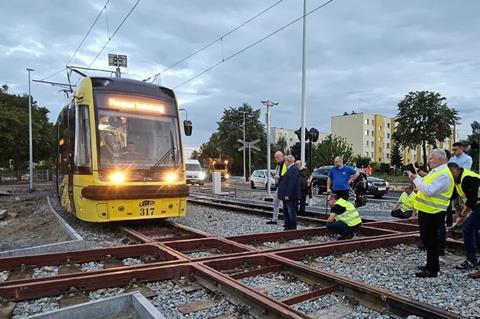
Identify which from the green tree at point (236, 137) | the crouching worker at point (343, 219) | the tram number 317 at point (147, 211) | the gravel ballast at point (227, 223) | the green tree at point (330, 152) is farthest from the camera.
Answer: the green tree at point (236, 137)

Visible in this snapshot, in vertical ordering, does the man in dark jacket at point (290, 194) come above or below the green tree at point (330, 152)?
below

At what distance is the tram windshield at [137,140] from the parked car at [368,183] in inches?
540

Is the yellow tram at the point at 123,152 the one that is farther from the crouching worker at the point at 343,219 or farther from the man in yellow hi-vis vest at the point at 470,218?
the man in yellow hi-vis vest at the point at 470,218

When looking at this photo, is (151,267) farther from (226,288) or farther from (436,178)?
(436,178)

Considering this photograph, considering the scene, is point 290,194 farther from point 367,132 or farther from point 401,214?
point 367,132

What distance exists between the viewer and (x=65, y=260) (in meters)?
6.32

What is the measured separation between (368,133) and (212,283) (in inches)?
3720

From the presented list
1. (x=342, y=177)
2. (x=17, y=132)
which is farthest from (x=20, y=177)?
(x=342, y=177)

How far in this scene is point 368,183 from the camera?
22344 millimetres

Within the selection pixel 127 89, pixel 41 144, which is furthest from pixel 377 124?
pixel 127 89

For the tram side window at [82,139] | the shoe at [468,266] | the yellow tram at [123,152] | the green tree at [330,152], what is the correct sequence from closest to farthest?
1. the shoe at [468,266]
2. the yellow tram at [123,152]
3. the tram side window at [82,139]
4. the green tree at [330,152]

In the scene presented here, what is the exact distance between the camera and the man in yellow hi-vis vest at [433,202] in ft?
17.6

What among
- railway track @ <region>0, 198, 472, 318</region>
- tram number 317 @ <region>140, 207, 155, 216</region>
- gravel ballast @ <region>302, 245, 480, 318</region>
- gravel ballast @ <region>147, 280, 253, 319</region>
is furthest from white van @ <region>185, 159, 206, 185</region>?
gravel ballast @ <region>147, 280, 253, 319</region>

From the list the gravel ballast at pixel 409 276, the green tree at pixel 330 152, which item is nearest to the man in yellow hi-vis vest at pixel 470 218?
the gravel ballast at pixel 409 276
